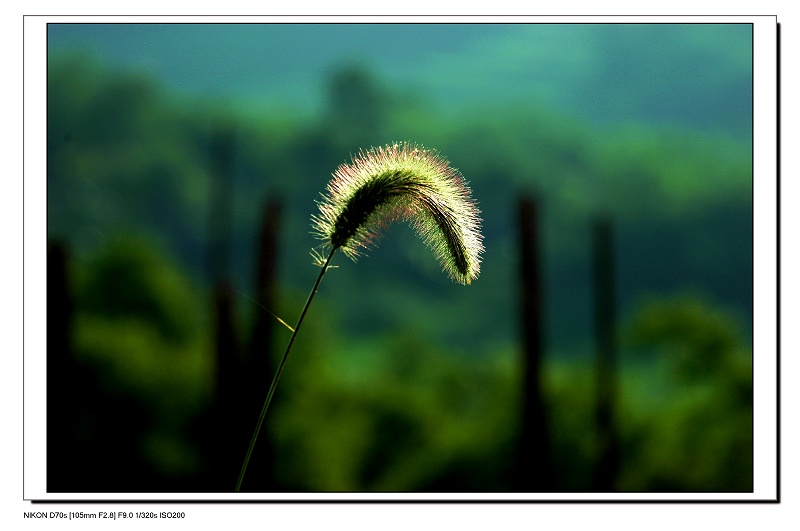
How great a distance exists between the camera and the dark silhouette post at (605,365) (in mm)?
4086

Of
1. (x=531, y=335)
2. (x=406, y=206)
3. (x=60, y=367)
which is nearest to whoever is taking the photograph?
(x=406, y=206)

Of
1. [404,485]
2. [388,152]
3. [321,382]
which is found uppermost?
[388,152]

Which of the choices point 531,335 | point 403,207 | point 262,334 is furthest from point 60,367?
point 531,335

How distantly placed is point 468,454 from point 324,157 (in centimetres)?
203

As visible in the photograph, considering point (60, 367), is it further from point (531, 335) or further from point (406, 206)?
point (531, 335)

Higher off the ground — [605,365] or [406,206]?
[406,206]

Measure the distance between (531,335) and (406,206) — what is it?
2.15 meters

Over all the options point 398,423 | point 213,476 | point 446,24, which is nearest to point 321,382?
point 398,423

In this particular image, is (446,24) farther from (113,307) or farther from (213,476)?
(213,476)

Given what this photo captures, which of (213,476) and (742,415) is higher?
(742,415)

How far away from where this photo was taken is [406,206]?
2262mm

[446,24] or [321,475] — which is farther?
[321,475]

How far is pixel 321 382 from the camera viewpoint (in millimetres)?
4527

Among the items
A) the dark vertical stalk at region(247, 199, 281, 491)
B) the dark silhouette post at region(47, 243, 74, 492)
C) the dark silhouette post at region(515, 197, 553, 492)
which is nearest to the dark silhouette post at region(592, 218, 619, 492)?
the dark silhouette post at region(515, 197, 553, 492)
